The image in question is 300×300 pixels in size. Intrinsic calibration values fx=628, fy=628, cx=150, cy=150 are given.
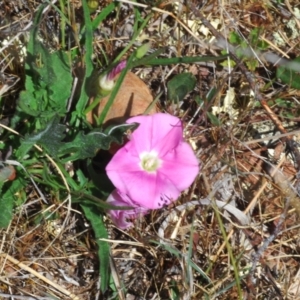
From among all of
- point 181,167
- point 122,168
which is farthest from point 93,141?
point 181,167

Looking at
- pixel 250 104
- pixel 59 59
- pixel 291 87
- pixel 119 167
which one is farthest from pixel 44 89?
pixel 291 87

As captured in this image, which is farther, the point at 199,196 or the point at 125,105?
the point at 199,196

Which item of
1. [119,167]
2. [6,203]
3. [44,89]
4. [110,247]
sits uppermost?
[44,89]

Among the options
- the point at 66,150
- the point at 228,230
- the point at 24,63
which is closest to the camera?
the point at 66,150

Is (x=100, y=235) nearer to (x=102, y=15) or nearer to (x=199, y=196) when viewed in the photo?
(x=199, y=196)

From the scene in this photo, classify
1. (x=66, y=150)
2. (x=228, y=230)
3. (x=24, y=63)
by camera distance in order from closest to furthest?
(x=66, y=150), (x=24, y=63), (x=228, y=230)

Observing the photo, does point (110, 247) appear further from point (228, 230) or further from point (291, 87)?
point (291, 87)

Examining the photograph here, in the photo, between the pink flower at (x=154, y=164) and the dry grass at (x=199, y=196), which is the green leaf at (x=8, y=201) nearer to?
the dry grass at (x=199, y=196)

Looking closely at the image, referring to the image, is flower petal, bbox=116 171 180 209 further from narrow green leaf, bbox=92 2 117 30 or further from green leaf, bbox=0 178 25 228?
narrow green leaf, bbox=92 2 117 30
